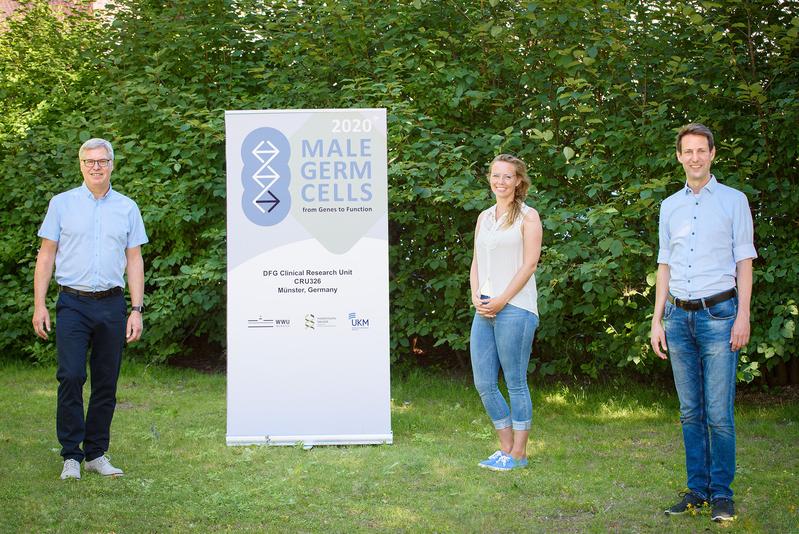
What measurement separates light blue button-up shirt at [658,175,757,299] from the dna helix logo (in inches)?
105

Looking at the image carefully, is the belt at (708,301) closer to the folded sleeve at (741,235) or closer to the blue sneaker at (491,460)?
the folded sleeve at (741,235)

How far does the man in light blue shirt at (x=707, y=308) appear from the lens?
171 inches

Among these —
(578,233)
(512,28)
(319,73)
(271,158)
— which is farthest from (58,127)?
(578,233)

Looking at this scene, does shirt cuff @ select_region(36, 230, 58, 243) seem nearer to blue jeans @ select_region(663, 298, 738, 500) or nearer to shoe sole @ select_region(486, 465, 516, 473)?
shoe sole @ select_region(486, 465, 516, 473)

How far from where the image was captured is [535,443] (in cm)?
615

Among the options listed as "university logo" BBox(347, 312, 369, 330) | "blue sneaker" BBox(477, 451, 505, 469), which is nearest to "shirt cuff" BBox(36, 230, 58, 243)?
"university logo" BBox(347, 312, 369, 330)

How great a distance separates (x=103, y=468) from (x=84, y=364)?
61 cm

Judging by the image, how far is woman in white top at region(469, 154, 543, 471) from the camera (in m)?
5.34

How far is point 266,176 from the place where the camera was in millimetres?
6102

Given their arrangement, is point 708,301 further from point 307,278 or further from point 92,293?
point 92,293

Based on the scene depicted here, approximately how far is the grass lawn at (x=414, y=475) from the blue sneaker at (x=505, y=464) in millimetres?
92

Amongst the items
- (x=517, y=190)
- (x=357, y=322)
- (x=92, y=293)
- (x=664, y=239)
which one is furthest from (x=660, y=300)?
(x=92, y=293)

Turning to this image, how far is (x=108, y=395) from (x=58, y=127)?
4.75 metres

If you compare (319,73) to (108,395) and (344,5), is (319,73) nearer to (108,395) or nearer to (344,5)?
(344,5)
